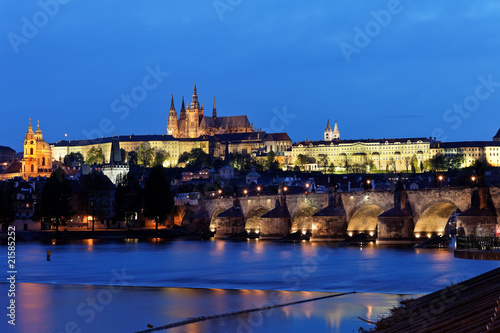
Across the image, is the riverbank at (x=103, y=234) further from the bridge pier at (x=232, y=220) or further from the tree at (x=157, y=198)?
the bridge pier at (x=232, y=220)

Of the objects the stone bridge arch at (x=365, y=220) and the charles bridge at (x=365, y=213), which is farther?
the stone bridge arch at (x=365, y=220)

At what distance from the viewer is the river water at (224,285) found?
25391 mm

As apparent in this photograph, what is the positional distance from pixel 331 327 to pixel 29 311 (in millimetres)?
10683

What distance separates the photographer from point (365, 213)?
66375 millimetres

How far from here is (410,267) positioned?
140 feet

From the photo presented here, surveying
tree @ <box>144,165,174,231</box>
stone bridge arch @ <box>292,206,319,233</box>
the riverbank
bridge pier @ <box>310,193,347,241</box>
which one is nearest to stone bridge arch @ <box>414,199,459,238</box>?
bridge pier @ <box>310,193,347,241</box>

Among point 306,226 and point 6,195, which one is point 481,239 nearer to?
point 306,226

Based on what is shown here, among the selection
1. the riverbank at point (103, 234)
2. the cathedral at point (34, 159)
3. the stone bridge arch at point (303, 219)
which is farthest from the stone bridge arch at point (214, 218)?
the cathedral at point (34, 159)

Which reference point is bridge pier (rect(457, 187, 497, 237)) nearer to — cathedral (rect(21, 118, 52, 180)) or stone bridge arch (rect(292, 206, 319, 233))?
stone bridge arch (rect(292, 206, 319, 233))

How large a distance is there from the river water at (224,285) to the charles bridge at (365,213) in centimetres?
298

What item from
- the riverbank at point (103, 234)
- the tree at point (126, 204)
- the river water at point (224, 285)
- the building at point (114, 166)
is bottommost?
the river water at point (224, 285)

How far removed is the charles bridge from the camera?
5281 centimetres

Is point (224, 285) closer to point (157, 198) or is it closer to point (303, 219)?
point (303, 219)

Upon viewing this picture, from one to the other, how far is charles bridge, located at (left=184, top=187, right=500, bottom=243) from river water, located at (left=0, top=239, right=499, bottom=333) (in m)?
2.98
